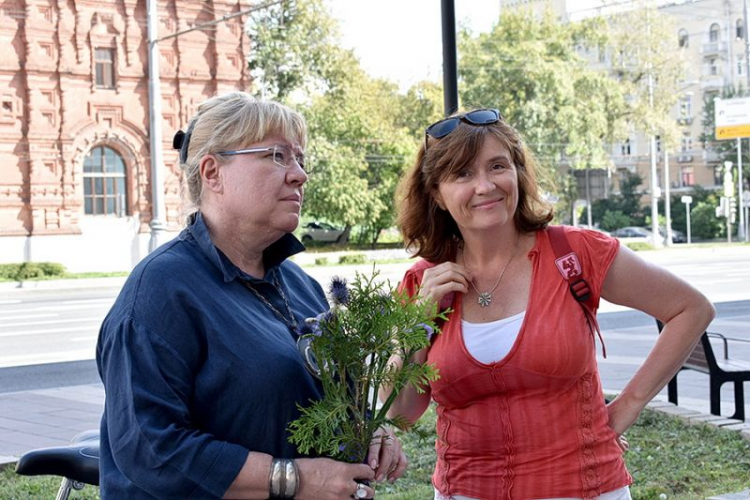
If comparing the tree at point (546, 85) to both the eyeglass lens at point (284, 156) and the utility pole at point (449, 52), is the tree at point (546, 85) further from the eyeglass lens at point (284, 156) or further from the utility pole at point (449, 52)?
the eyeglass lens at point (284, 156)

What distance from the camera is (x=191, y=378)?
2412mm

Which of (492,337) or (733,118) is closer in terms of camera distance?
(492,337)

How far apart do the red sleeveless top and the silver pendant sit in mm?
120

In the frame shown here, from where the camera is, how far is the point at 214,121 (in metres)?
2.67

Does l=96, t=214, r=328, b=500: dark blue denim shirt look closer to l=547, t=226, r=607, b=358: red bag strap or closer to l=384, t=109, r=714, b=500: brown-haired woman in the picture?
l=384, t=109, r=714, b=500: brown-haired woman

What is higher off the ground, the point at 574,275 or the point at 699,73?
the point at 699,73

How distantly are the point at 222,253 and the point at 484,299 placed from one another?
896 millimetres

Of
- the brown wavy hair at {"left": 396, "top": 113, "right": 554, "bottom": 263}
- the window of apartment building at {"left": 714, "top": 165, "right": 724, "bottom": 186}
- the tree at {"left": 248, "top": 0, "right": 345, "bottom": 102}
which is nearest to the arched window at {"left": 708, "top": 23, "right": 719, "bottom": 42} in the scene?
the window of apartment building at {"left": 714, "top": 165, "right": 724, "bottom": 186}

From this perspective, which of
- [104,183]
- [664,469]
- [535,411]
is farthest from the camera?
[104,183]

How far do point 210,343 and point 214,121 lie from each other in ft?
2.09

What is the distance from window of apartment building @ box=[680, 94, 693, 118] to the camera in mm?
79125

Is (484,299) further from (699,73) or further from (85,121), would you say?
(699,73)

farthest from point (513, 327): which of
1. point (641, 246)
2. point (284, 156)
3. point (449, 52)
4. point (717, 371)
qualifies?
point (641, 246)

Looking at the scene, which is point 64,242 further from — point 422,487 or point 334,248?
point 422,487
